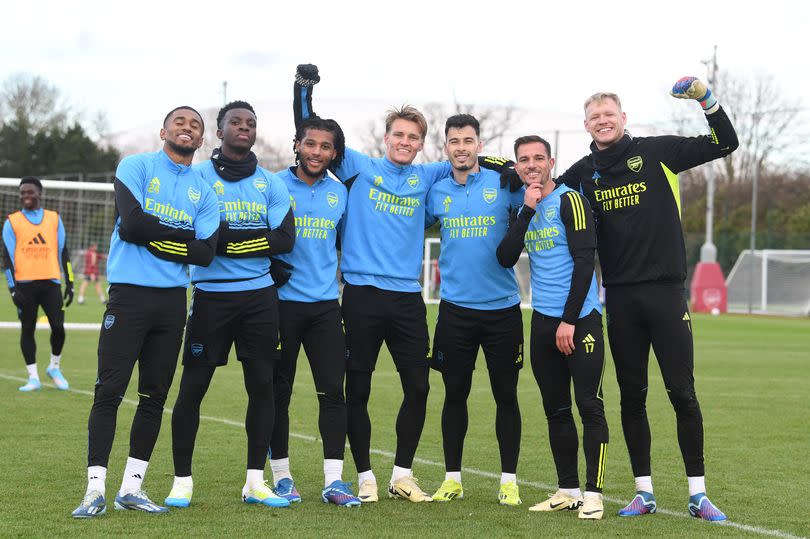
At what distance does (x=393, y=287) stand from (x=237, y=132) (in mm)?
1331

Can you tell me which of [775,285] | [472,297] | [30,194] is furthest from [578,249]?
[775,285]

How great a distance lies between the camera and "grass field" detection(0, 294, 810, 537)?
569 cm

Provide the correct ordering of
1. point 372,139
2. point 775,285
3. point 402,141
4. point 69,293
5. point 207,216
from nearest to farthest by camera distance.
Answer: point 207,216, point 402,141, point 69,293, point 775,285, point 372,139

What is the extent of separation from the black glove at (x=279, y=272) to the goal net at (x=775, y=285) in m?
33.8

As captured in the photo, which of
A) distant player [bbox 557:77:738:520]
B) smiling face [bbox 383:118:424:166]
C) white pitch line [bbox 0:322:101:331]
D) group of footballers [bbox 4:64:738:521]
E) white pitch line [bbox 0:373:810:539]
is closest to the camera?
white pitch line [bbox 0:373:810:539]

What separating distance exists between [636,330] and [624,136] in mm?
1145

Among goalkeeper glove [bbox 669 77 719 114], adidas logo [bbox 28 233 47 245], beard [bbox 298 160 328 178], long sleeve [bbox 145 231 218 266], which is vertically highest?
goalkeeper glove [bbox 669 77 719 114]

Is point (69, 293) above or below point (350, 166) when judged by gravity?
below

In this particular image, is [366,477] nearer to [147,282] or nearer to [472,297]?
[472,297]

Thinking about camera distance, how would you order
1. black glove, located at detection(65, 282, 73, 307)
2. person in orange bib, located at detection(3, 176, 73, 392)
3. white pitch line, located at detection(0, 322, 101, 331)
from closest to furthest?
1. person in orange bib, located at detection(3, 176, 73, 392)
2. black glove, located at detection(65, 282, 73, 307)
3. white pitch line, located at detection(0, 322, 101, 331)

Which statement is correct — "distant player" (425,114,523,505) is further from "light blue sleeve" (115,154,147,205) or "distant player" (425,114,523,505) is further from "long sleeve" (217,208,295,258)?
"light blue sleeve" (115,154,147,205)

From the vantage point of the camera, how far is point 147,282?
19.6 ft

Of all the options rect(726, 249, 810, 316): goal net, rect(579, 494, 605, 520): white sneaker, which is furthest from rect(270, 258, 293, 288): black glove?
rect(726, 249, 810, 316): goal net

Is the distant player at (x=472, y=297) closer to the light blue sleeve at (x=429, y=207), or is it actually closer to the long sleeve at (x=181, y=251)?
the light blue sleeve at (x=429, y=207)
